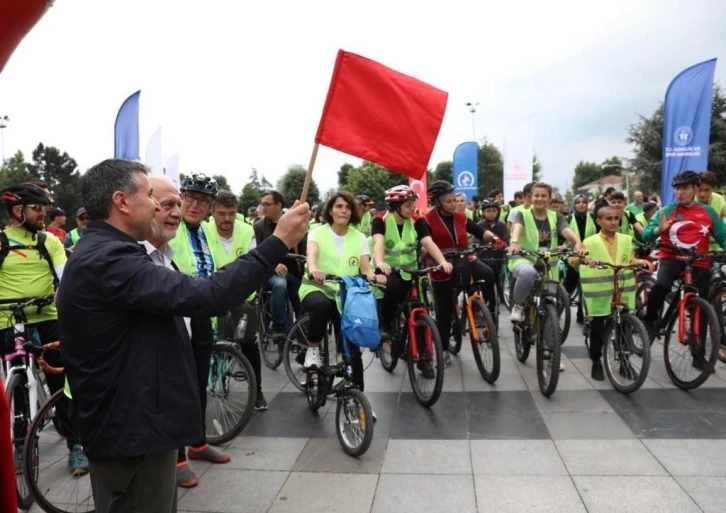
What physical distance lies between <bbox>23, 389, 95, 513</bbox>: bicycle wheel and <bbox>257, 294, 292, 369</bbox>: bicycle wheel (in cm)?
295

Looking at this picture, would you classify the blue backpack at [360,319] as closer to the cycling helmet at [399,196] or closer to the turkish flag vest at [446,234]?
the cycling helmet at [399,196]

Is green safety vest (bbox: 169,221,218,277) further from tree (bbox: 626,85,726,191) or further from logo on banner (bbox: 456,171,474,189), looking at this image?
tree (bbox: 626,85,726,191)

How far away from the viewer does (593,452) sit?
3877 millimetres

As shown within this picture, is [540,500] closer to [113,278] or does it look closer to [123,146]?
[113,278]

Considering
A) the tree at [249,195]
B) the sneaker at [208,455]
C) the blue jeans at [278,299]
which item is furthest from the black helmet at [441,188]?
the tree at [249,195]

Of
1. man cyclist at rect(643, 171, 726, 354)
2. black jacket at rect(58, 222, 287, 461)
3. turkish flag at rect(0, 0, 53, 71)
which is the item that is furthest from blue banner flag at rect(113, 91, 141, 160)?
turkish flag at rect(0, 0, 53, 71)

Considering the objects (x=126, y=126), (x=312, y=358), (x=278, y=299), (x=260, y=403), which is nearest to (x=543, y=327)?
(x=312, y=358)

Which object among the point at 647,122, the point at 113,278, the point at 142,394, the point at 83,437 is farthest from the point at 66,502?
the point at 647,122

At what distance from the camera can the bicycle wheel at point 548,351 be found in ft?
16.3

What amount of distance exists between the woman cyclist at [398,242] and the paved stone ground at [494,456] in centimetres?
90

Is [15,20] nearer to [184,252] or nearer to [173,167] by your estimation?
[184,252]

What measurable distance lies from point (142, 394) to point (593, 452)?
10.4 feet

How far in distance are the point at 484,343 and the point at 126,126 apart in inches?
261

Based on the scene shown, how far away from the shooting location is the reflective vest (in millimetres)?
5883
